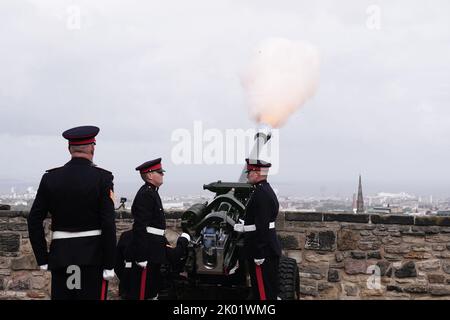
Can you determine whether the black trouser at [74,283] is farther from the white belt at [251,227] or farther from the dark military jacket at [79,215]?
the white belt at [251,227]

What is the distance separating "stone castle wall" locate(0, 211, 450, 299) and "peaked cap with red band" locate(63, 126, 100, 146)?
10.9 ft

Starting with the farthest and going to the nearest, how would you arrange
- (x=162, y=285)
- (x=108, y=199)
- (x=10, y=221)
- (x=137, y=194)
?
(x=10, y=221) → (x=162, y=285) → (x=137, y=194) → (x=108, y=199)

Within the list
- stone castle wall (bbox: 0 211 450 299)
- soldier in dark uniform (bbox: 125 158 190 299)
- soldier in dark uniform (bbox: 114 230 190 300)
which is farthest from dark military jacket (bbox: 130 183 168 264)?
stone castle wall (bbox: 0 211 450 299)

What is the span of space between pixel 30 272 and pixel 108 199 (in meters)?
3.82

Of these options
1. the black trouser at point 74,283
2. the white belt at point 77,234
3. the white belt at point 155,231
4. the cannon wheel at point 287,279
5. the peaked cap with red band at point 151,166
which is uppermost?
the peaked cap with red band at point 151,166

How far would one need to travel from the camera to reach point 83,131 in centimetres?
439

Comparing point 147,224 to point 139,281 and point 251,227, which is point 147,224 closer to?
point 139,281

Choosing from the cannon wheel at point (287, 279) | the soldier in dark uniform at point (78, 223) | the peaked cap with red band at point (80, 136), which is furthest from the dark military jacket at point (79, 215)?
the cannon wheel at point (287, 279)

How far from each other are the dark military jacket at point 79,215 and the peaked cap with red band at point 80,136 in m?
0.16

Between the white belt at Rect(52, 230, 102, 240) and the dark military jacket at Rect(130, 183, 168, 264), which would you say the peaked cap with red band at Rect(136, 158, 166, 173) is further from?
the white belt at Rect(52, 230, 102, 240)

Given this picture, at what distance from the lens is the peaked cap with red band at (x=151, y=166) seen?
17.7ft
